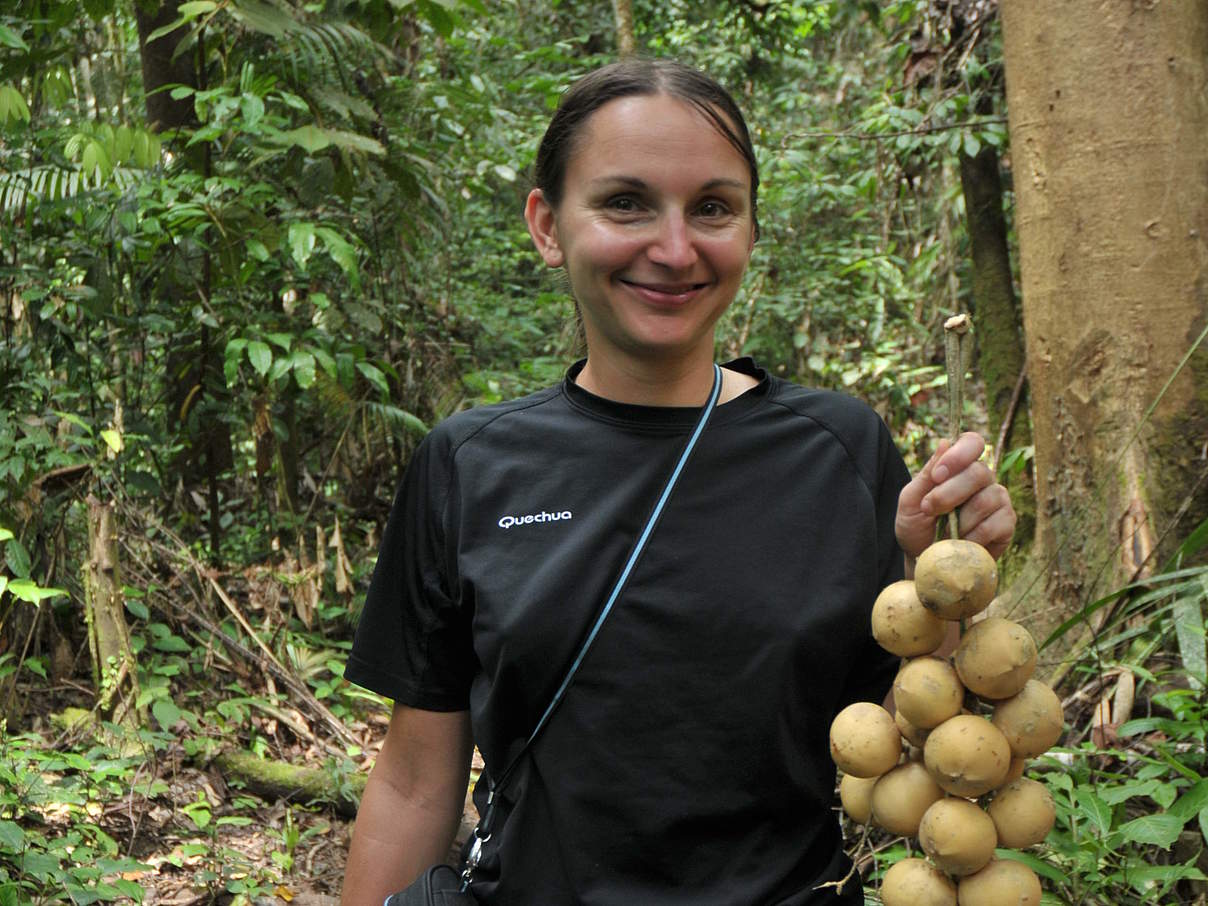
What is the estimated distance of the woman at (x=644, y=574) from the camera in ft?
4.85

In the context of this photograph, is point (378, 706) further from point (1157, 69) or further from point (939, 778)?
point (939, 778)

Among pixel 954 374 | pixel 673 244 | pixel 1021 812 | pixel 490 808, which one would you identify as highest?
pixel 673 244

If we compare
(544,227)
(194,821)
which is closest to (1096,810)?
(544,227)

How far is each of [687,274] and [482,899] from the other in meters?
0.86

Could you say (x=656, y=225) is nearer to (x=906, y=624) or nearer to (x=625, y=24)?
(x=906, y=624)

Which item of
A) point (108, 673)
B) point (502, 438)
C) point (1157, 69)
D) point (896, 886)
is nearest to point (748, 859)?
point (896, 886)

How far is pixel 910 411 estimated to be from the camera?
706cm

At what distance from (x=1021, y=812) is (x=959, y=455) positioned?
1.24 ft

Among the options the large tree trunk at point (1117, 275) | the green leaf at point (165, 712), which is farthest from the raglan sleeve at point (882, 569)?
the green leaf at point (165, 712)

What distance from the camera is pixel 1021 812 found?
49.7 inches

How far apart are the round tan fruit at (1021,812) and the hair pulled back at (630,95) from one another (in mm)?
864

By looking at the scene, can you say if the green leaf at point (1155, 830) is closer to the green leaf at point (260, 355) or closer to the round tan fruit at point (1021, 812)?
the round tan fruit at point (1021, 812)

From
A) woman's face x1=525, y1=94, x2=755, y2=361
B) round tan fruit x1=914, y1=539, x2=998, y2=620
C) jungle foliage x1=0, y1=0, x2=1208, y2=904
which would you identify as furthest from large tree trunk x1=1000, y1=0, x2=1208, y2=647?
round tan fruit x1=914, y1=539, x2=998, y2=620

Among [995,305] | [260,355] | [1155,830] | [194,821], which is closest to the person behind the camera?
[1155,830]
